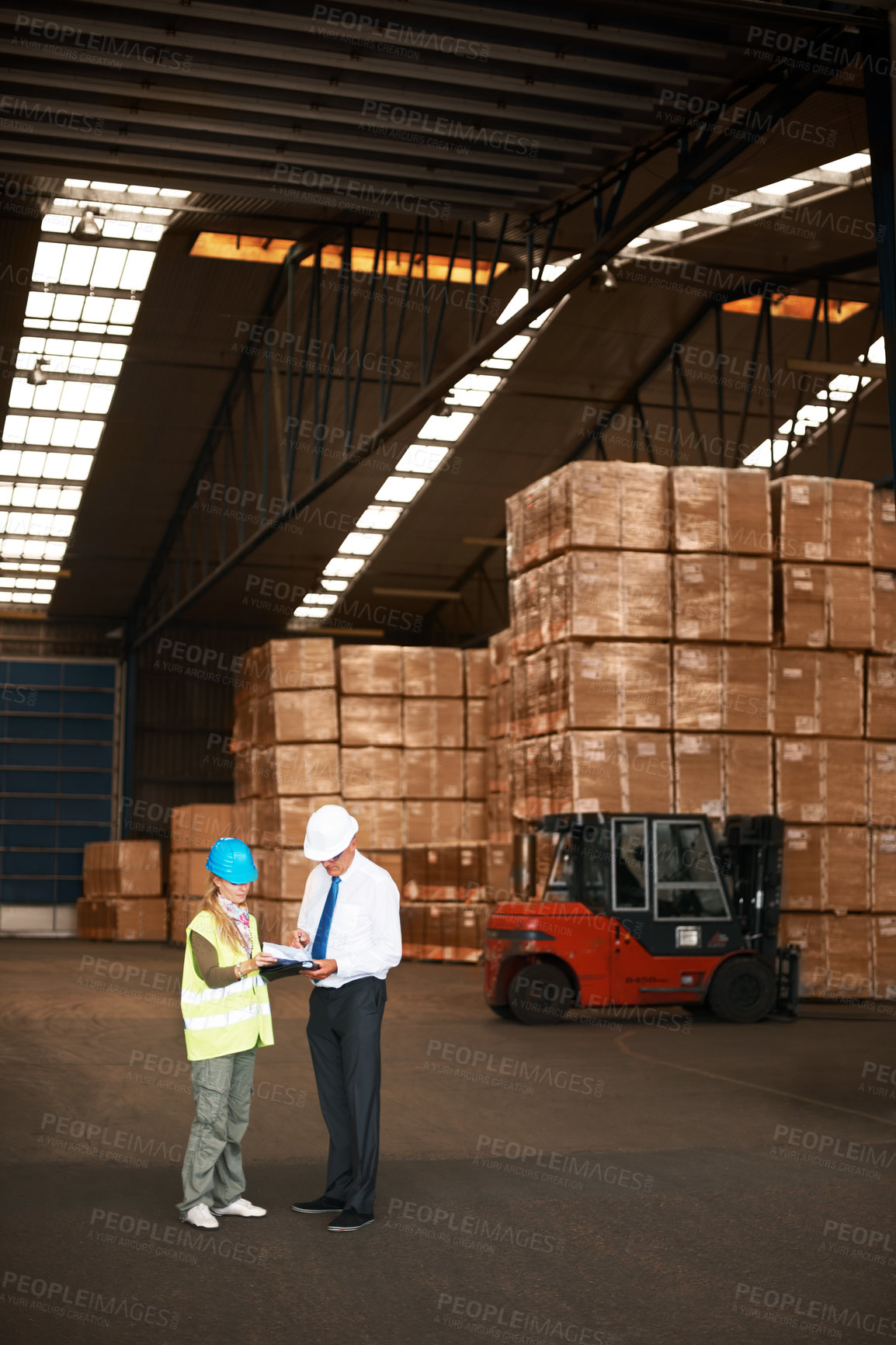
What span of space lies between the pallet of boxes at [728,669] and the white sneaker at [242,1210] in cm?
691

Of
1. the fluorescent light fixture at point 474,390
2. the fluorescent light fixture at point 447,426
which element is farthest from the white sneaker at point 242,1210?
the fluorescent light fixture at point 447,426

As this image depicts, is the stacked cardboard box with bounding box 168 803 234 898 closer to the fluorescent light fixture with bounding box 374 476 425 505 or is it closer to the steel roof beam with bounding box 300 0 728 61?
the fluorescent light fixture with bounding box 374 476 425 505

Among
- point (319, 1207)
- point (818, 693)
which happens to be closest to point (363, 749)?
point (818, 693)

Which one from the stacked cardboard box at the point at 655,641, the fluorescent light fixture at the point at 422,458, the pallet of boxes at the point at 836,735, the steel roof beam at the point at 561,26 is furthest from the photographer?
the fluorescent light fixture at the point at 422,458

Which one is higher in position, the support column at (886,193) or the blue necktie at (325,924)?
the support column at (886,193)

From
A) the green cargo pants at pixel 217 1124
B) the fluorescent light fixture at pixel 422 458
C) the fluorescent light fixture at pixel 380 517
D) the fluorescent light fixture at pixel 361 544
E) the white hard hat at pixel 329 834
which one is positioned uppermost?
the fluorescent light fixture at pixel 422 458

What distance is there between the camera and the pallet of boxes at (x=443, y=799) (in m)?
18.9

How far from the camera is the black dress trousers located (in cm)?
493

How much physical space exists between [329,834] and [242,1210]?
Result: 4.69 ft

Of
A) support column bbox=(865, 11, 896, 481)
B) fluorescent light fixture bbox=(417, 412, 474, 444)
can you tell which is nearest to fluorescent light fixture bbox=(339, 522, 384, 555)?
fluorescent light fixture bbox=(417, 412, 474, 444)

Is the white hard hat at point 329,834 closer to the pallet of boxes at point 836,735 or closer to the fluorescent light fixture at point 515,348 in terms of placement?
the pallet of boxes at point 836,735

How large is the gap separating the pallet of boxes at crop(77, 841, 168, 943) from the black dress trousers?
20835 millimetres

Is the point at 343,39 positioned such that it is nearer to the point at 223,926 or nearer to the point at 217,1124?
the point at 223,926

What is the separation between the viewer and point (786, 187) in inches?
603
